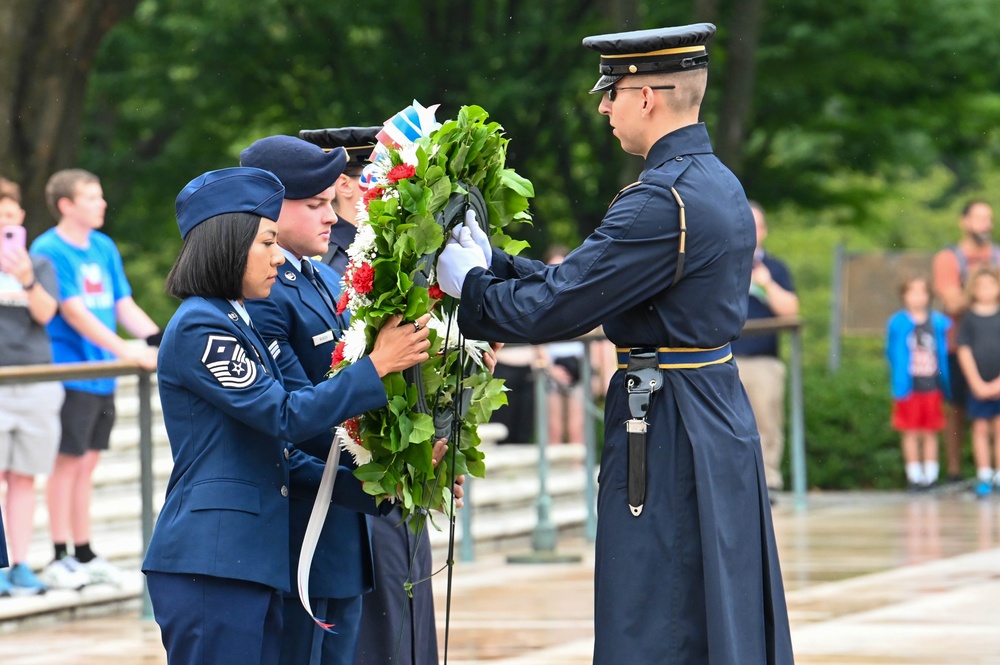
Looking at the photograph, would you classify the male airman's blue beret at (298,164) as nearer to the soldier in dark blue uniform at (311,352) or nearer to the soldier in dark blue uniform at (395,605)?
the soldier in dark blue uniform at (311,352)

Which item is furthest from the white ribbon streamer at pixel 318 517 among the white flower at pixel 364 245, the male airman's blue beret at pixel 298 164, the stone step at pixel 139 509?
the stone step at pixel 139 509

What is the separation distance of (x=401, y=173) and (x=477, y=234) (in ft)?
0.95

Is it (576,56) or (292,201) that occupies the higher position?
(576,56)

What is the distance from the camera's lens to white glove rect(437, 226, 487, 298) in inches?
171

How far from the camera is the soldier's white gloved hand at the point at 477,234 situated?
4.44m

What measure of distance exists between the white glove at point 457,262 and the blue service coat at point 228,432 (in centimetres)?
35

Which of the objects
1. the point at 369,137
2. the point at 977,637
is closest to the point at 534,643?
the point at 977,637

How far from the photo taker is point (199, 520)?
4.05 m

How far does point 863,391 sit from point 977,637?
7294 millimetres

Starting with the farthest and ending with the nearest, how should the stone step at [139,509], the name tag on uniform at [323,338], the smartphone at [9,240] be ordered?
the stone step at [139,509] → the smartphone at [9,240] → the name tag on uniform at [323,338]

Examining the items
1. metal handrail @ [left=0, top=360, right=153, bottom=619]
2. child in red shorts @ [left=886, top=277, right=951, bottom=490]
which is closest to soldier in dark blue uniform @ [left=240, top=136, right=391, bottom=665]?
metal handrail @ [left=0, top=360, right=153, bottom=619]

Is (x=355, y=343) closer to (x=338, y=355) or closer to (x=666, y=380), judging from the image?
(x=338, y=355)

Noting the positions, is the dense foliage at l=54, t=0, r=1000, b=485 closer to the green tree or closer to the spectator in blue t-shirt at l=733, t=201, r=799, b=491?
the spectator in blue t-shirt at l=733, t=201, r=799, b=491

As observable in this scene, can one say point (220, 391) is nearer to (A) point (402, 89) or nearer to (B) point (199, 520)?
(B) point (199, 520)
